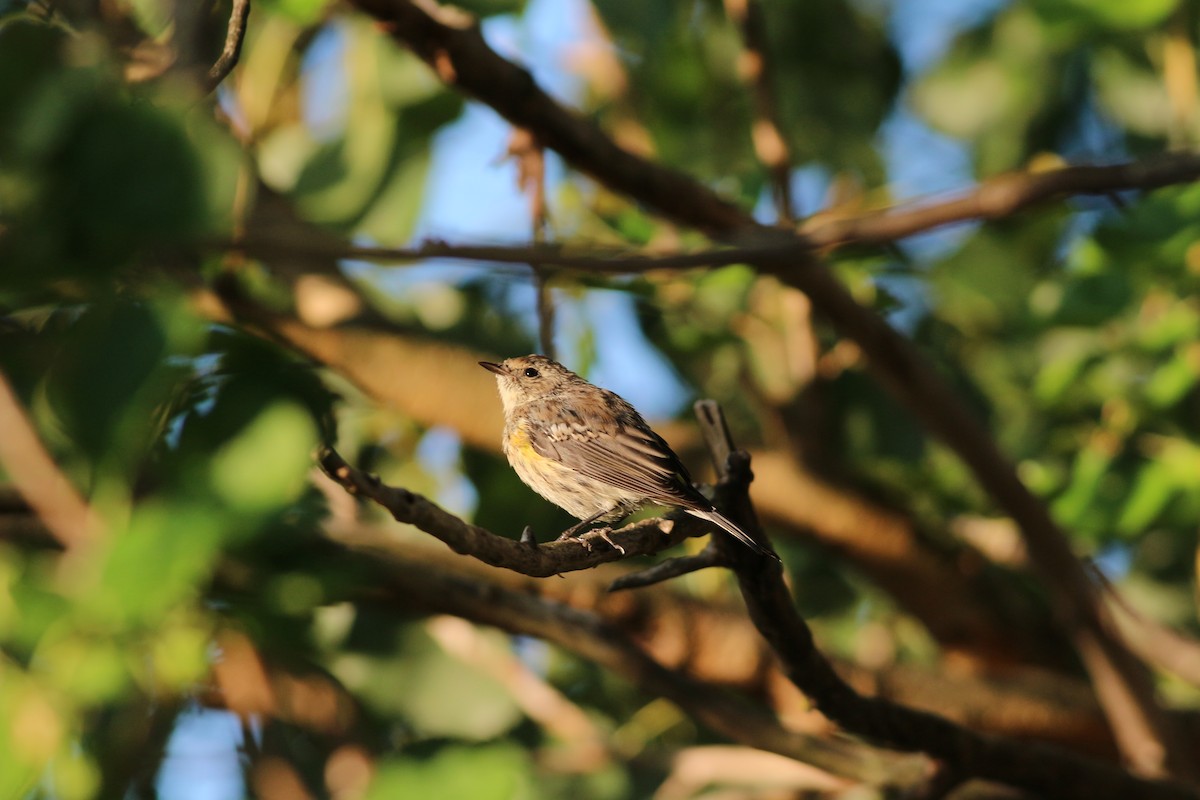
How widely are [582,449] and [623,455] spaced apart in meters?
0.21

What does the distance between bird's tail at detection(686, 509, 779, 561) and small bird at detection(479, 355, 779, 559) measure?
0.21 ft

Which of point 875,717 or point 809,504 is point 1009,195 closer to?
point 875,717

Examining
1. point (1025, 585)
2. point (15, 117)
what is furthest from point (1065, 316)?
point (15, 117)

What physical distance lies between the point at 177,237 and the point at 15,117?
617 millimetres

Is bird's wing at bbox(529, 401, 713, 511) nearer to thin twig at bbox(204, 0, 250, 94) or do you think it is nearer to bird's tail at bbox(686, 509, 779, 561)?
bird's tail at bbox(686, 509, 779, 561)

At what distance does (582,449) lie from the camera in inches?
158

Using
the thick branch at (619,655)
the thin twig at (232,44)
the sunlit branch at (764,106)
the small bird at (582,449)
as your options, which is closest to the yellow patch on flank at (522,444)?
the small bird at (582,449)

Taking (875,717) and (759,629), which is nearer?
(759,629)

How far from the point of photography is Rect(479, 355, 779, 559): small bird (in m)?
3.69

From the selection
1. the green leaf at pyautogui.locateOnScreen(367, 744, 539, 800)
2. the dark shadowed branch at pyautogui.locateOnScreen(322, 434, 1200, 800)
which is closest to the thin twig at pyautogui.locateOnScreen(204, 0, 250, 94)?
the dark shadowed branch at pyautogui.locateOnScreen(322, 434, 1200, 800)

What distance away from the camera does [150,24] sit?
348cm

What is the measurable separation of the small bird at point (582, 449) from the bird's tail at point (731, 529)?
2.5 inches

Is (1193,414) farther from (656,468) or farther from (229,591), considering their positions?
(229,591)

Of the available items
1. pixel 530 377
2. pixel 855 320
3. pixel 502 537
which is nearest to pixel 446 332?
pixel 530 377
